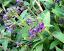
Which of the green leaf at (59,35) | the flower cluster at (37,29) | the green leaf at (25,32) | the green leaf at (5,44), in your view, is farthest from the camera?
the green leaf at (5,44)

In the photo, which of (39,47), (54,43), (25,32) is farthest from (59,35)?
(25,32)

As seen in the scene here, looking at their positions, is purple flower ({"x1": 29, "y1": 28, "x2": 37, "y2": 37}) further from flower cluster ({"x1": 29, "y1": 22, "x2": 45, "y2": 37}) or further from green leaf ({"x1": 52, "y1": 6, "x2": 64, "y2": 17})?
green leaf ({"x1": 52, "y1": 6, "x2": 64, "y2": 17})

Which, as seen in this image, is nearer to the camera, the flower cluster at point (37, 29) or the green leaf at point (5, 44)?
the flower cluster at point (37, 29)

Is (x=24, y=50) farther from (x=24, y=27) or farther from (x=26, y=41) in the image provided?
(x=24, y=27)

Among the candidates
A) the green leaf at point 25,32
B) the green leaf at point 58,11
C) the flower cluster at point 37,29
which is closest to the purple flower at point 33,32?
the flower cluster at point 37,29

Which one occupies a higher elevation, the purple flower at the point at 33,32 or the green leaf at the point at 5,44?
the purple flower at the point at 33,32

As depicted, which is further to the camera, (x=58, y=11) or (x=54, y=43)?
(x=58, y=11)

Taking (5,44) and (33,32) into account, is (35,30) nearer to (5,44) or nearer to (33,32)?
(33,32)

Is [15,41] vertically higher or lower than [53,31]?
lower

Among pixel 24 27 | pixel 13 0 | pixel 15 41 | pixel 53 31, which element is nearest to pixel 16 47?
pixel 15 41

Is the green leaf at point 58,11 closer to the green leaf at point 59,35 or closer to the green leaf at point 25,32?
the green leaf at point 59,35

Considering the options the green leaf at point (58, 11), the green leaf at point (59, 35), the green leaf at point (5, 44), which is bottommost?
the green leaf at point (5, 44)
